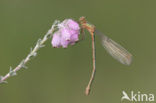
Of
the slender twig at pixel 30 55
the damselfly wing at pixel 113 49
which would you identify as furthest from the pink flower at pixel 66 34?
the damselfly wing at pixel 113 49

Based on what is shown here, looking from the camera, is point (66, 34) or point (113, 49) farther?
point (113, 49)

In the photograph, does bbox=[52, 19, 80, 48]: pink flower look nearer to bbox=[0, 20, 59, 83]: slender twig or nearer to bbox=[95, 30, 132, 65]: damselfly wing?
bbox=[0, 20, 59, 83]: slender twig

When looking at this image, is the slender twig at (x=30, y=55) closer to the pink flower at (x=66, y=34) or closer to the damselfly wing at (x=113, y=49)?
the pink flower at (x=66, y=34)

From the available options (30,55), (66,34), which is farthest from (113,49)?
(30,55)

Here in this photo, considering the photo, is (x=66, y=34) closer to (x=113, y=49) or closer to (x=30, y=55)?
(x=30, y=55)

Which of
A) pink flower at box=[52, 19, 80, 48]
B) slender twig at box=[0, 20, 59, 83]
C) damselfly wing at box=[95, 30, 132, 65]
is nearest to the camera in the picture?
slender twig at box=[0, 20, 59, 83]

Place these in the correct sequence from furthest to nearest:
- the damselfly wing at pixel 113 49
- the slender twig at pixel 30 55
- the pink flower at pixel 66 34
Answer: the damselfly wing at pixel 113 49 → the pink flower at pixel 66 34 → the slender twig at pixel 30 55

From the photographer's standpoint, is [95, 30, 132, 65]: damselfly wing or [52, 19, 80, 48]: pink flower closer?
[52, 19, 80, 48]: pink flower

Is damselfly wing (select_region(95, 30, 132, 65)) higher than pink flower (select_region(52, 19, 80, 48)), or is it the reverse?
pink flower (select_region(52, 19, 80, 48))

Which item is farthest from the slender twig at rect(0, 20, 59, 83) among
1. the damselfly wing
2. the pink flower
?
the damselfly wing
